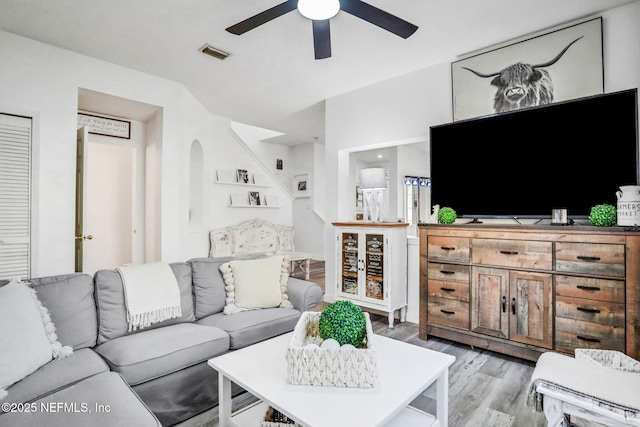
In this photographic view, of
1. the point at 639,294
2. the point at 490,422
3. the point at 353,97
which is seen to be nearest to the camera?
the point at 490,422

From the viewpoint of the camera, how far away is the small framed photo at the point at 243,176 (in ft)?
18.0

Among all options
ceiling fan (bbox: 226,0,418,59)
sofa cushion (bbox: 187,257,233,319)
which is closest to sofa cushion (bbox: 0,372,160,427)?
sofa cushion (bbox: 187,257,233,319)

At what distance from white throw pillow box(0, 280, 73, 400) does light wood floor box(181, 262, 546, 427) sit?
0.76 metres

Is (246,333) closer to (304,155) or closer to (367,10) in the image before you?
(367,10)

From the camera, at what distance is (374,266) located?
11.3 feet

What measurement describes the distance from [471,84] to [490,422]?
8.83 feet

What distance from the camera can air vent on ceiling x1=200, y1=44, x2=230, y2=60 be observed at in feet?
9.96

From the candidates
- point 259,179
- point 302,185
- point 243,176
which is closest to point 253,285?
point 243,176

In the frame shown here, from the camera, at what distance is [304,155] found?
746 cm

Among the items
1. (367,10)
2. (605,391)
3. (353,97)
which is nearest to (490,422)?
(605,391)

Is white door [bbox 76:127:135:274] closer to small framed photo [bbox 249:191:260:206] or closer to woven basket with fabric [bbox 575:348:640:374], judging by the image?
small framed photo [bbox 249:191:260:206]

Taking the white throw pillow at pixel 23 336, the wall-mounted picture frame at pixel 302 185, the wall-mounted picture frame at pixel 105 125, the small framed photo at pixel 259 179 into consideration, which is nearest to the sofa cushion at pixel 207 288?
the white throw pillow at pixel 23 336

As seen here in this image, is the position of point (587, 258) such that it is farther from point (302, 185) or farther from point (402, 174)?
point (302, 185)

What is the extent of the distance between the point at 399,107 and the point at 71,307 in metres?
3.32
